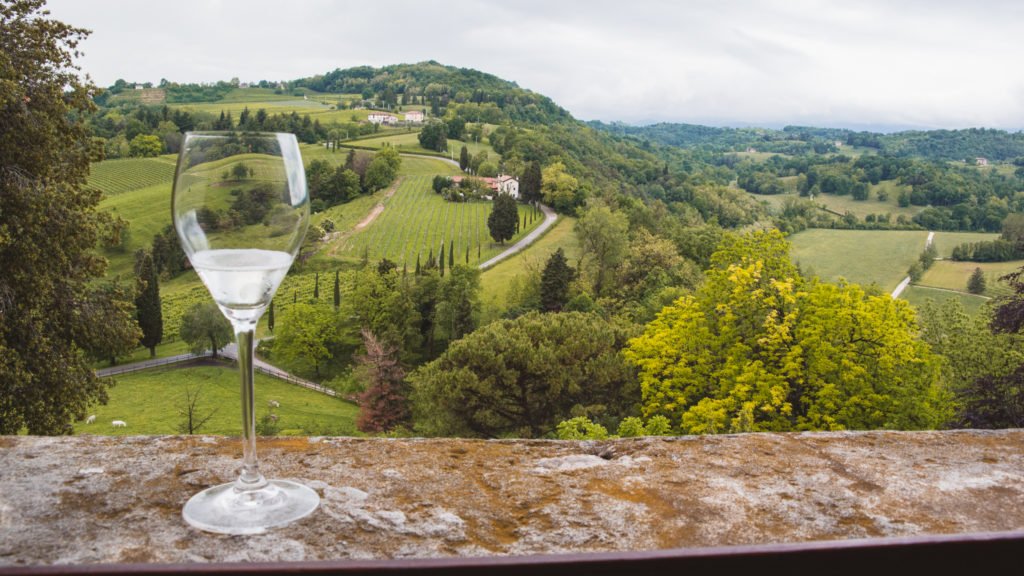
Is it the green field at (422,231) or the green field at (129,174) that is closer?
the green field at (422,231)

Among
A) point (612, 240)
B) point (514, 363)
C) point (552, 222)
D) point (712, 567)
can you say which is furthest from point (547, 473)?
point (552, 222)

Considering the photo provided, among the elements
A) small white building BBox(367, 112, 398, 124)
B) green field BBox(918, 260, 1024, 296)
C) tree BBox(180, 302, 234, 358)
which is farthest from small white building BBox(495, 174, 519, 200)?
tree BBox(180, 302, 234, 358)

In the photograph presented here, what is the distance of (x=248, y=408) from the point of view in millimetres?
1573

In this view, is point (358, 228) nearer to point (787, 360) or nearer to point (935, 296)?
point (935, 296)

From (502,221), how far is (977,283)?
4704cm

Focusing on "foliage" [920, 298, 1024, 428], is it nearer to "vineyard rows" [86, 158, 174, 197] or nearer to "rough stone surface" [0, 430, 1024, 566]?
"rough stone surface" [0, 430, 1024, 566]

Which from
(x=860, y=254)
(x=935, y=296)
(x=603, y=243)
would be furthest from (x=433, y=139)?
(x=935, y=296)

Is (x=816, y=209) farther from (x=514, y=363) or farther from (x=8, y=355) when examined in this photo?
(x=8, y=355)

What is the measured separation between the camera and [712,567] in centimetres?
80

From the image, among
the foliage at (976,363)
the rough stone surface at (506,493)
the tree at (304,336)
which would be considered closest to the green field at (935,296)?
the foliage at (976,363)

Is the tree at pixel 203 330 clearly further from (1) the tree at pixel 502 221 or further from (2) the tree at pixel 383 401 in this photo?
(1) the tree at pixel 502 221

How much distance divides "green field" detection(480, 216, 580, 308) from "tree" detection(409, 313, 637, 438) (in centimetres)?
2618

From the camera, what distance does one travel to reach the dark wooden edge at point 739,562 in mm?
753

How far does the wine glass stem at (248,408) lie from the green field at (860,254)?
6983 centimetres
